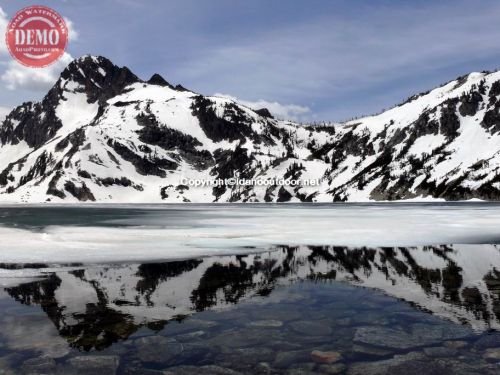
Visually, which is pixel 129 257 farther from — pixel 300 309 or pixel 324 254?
pixel 300 309

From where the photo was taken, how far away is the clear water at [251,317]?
38.7 feet

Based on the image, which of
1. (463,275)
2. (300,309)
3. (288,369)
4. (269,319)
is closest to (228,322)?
(269,319)

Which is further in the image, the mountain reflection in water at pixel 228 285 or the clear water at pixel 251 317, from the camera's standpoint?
the mountain reflection in water at pixel 228 285

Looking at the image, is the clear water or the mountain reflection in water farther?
the mountain reflection in water

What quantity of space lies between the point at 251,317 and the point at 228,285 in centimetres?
539

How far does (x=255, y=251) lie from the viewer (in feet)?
108

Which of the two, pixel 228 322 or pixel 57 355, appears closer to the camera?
pixel 57 355

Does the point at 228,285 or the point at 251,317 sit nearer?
the point at 251,317

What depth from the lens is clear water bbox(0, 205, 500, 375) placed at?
11.8 metres

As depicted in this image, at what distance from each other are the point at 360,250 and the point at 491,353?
2123 cm

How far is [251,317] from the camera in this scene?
1628cm

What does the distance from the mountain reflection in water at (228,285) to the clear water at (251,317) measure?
0.08 metres

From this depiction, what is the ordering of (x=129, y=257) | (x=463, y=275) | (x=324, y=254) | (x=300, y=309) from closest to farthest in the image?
(x=300, y=309) → (x=463, y=275) → (x=129, y=257) → (x=324, y=254)

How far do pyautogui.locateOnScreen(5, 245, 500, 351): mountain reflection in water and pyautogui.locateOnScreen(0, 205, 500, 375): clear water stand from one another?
83 millimetres
